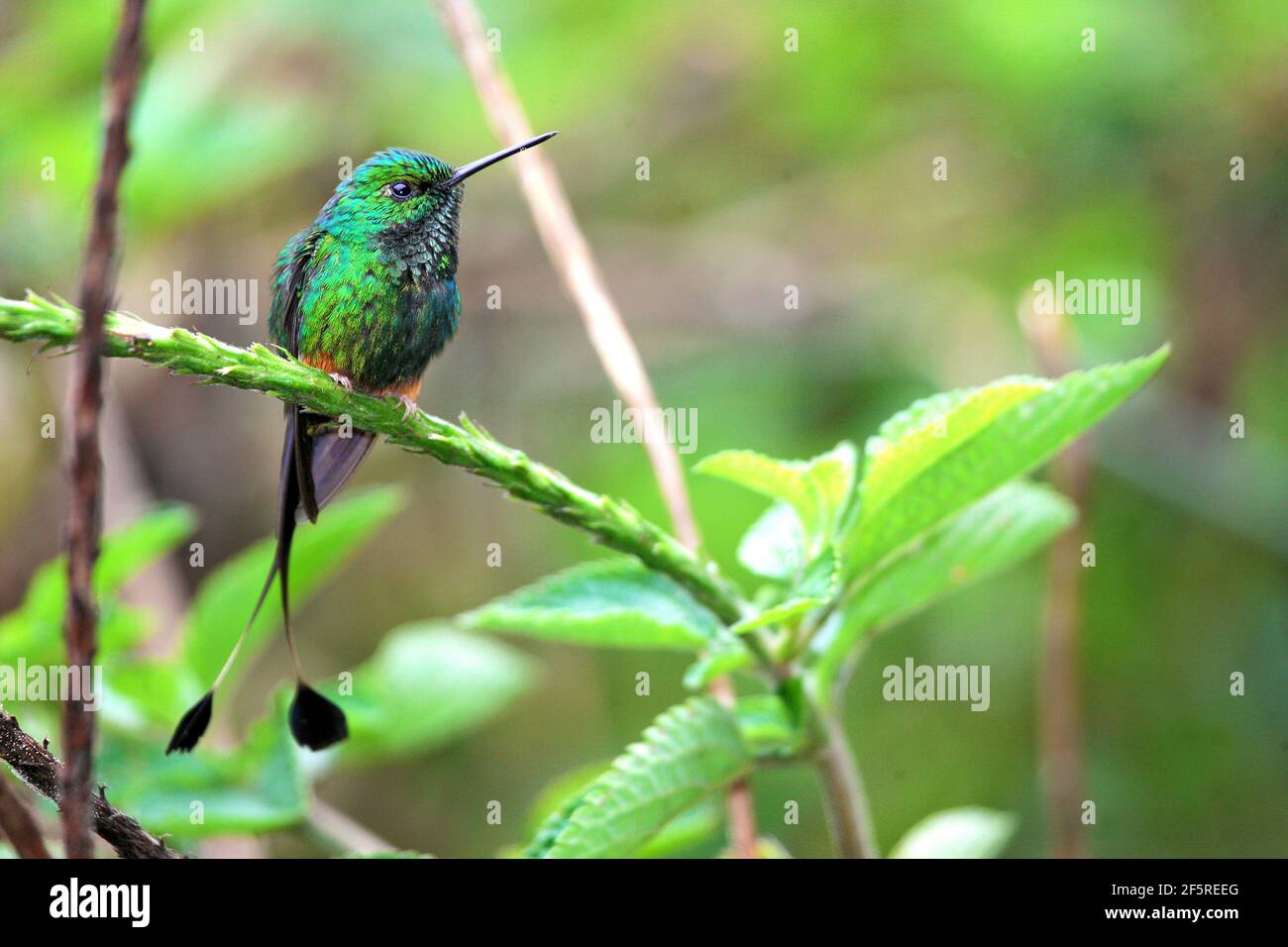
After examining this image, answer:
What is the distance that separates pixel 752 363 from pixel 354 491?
183 centimetres

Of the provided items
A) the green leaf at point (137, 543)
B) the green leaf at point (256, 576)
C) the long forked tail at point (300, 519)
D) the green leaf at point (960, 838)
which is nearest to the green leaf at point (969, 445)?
the green leaf at point (960, 838)

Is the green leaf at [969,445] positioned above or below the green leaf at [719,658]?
above

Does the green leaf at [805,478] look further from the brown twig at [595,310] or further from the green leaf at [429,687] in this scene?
the green leaf at [429,687]

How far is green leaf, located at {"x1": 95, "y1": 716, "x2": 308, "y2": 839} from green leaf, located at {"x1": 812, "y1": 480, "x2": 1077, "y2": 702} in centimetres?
85

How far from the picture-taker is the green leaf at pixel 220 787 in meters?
1.81

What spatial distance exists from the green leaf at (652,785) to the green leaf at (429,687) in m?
0.77

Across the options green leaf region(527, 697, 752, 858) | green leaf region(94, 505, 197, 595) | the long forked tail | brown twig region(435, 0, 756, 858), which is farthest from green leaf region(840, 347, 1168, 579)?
green leaf region(94, 505, 197, 595)

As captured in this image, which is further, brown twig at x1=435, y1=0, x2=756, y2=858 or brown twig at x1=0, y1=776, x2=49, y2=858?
brown twig at x1=435, y1=0, x2=756, y2=858

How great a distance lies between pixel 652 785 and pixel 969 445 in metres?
0.58

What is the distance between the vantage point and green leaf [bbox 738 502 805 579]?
1680 millimetres

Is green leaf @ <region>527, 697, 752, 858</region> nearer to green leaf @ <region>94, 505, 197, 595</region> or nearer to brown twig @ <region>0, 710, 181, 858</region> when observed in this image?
brown twig @ <region>0, 710, 181, 858</region>

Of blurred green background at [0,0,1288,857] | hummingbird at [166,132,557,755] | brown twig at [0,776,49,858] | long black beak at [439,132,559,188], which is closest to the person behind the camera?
brown twig at [0,776,49,858]

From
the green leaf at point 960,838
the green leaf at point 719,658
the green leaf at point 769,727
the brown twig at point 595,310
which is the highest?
the brown twig at point 595,310
